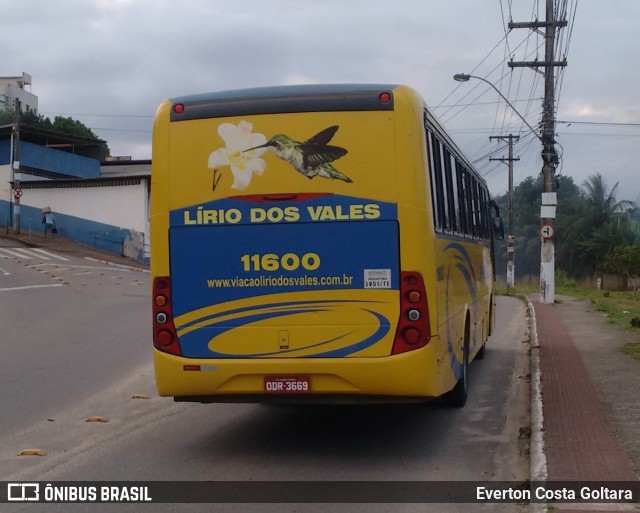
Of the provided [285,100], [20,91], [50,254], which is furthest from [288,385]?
[20,91]

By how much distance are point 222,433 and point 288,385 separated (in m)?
1.76

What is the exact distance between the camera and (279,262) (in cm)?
754

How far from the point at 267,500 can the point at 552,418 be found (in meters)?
3.69

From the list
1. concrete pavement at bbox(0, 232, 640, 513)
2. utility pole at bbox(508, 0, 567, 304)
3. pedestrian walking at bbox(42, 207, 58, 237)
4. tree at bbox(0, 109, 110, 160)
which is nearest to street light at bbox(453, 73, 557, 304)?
utility pole at bbox(508, 0, 567, 304)

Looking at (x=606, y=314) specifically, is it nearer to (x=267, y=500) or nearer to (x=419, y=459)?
(x=419, y=459)

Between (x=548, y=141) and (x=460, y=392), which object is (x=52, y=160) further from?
(x=460, y=392)

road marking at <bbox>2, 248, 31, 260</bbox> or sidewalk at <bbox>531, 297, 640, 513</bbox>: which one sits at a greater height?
road marking at <bbox>2, 248, 31, 260</bbox>

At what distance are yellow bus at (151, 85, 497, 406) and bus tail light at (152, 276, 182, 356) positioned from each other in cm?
1

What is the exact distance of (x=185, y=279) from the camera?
7.71m

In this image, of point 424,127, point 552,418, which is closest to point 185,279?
point 424,127

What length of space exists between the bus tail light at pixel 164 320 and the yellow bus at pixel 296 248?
0.01 metres

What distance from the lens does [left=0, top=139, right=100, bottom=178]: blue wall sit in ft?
176

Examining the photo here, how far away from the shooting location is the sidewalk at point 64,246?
142 ft

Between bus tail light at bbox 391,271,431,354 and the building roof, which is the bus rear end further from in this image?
the building roof
